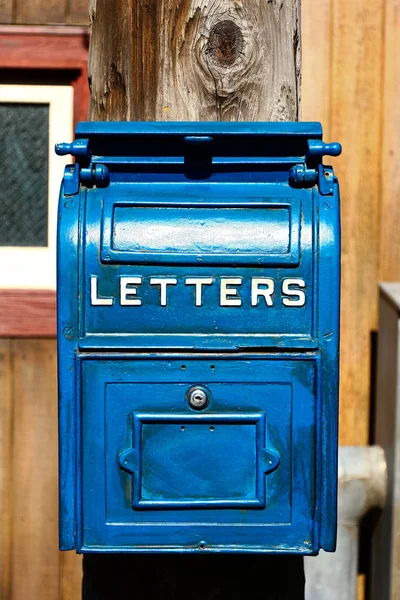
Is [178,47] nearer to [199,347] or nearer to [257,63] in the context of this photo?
[257,63]

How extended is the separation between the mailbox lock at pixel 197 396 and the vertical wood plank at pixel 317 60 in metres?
1.39

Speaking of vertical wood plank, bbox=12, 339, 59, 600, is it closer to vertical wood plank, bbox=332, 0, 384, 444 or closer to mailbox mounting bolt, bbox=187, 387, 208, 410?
vertical wood plank, bbox=332, 0, 384, 444

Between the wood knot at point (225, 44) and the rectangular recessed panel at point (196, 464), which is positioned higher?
the wood knot at point (225, 44)

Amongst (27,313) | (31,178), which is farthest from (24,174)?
(27,313)

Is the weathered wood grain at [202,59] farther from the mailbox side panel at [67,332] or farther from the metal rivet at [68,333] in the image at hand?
the metal rivet at [68,333]

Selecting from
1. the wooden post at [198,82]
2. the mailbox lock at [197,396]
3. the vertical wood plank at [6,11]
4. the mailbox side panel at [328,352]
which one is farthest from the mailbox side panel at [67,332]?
the vertical wood plank at [6,11]

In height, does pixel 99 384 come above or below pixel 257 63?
below

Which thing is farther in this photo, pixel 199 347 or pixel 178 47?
pixel 178 47

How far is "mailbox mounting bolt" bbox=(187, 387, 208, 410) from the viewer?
4.48 ft

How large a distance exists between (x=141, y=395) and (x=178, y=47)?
0.79m

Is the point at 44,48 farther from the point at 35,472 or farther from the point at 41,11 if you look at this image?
the point at 35,472

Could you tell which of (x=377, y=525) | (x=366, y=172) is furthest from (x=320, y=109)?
(x=377, y=525)

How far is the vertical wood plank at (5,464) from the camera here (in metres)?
2.46

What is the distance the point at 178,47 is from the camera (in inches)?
63.8
